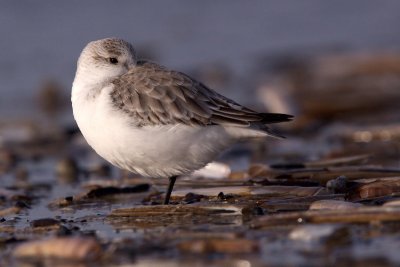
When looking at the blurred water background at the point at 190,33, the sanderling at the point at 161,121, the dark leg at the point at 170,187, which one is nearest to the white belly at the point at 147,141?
the sanderling at the point at 161,121

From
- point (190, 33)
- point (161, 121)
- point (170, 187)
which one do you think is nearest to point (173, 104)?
point (161, 121)

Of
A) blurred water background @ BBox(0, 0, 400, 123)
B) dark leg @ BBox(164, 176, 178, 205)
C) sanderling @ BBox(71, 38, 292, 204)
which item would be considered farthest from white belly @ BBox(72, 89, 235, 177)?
blurred water background @ BBox(0, 0, 400, 123)

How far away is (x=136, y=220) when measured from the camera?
18.6ft

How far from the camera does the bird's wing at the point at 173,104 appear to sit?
19.2ft

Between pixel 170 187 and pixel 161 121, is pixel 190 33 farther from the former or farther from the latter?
pixel 161 121

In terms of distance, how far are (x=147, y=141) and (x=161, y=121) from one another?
6.4 inches

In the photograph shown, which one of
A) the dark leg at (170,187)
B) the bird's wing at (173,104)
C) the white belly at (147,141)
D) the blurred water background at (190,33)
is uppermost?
the blurred water background at (190,33)

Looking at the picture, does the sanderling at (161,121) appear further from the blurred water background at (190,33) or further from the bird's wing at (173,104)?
the blurred water background at (190,33)

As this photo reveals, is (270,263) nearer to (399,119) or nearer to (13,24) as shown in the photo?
(399,119)

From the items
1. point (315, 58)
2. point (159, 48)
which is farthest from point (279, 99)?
point (159, 48)

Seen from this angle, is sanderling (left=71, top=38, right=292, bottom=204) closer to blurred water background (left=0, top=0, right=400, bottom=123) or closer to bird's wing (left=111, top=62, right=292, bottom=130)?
bird's wing (left=111, top=62, right=292, bottom=130)

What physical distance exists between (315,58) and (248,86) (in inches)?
58.6

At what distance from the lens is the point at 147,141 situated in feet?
19.0

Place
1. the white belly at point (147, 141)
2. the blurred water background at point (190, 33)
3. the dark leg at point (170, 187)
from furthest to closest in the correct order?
the blurred water background at point (190, 33), the dark leg at point (170, 187), the white belly at point (147, 141)
